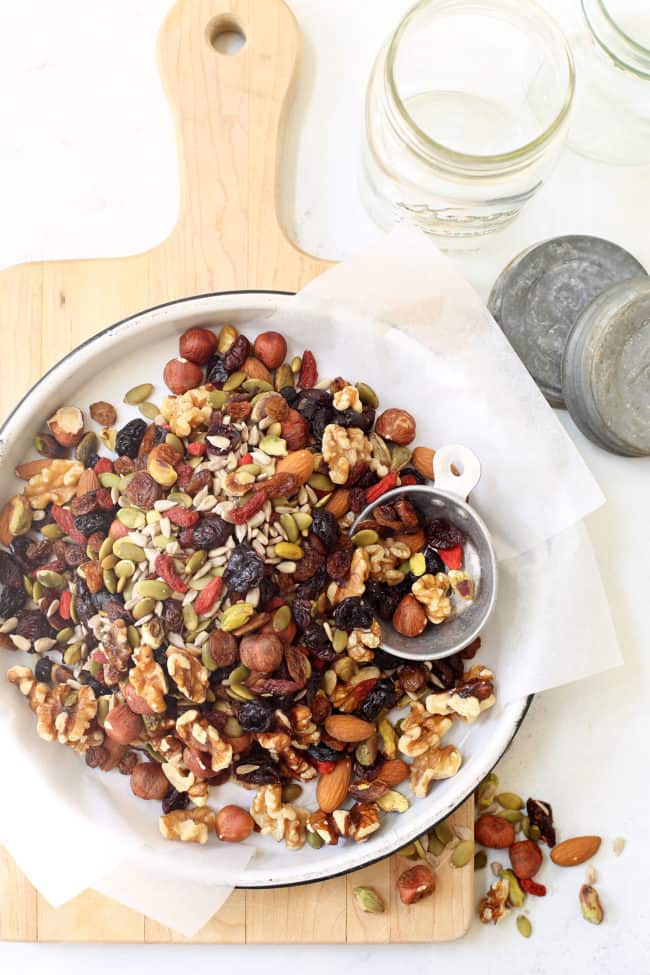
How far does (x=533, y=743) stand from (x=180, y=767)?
411 millimetres

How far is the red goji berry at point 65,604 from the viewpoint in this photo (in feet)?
3.07

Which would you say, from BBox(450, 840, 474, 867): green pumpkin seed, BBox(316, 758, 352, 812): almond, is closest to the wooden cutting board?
BBox(316, 758, 352, 812): almond

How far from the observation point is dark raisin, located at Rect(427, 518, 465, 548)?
3.12 ft

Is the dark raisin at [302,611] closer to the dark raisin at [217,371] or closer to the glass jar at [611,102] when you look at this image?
the dark raisin at [217,371]

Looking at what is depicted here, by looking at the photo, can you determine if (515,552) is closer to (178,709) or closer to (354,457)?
(354,457)

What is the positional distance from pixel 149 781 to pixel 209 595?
22 cm

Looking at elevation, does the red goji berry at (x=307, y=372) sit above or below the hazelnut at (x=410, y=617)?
above

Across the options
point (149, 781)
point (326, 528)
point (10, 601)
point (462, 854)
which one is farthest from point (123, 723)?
point (462, 854)

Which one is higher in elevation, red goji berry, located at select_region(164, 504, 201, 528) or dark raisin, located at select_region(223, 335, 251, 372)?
dark raisin, located at select_region(223, 335, 251, 372)

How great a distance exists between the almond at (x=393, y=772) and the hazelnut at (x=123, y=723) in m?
0.26

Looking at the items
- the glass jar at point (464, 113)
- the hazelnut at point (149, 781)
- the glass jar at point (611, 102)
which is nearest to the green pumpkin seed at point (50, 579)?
the hazelnut at point (149, 781)

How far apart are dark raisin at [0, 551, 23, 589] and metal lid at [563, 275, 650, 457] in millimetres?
644

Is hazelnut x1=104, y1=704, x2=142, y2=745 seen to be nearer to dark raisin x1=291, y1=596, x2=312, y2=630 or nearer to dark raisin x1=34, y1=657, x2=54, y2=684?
dark raisin x1=34, y1=657, x2=54, y2=684

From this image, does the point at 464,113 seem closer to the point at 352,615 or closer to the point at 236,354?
the point at 236,354
